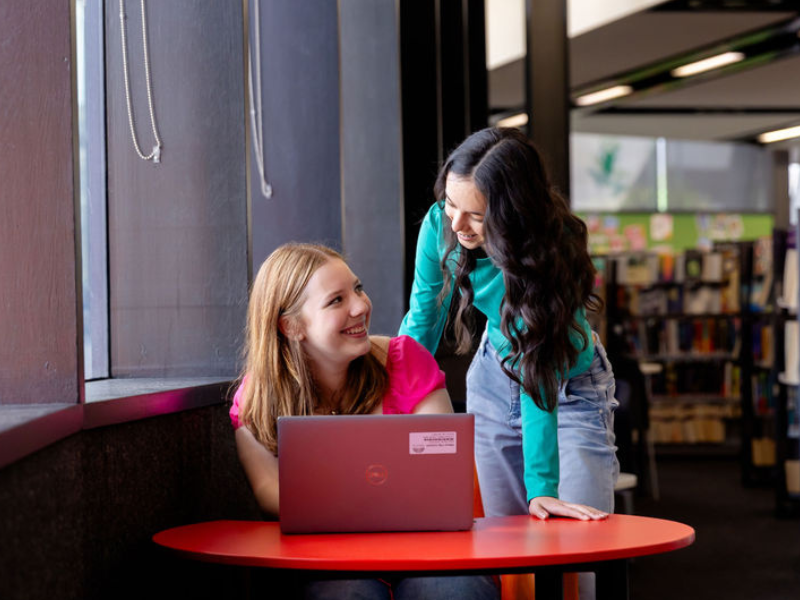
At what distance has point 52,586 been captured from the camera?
1.61 metres

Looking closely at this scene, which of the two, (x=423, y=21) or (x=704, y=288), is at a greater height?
(x=423, y=21)

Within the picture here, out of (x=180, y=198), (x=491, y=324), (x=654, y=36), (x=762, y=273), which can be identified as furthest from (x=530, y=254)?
(x=762, y=273)

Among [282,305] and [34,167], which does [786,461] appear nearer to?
[282,305]

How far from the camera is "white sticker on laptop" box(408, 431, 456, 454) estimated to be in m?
1.79

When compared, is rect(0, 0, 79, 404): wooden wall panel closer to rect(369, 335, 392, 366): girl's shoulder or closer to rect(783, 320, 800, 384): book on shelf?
rect(369, 335, 392, 366): girl's shoulder

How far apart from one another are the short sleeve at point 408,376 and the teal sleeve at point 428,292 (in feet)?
0.57

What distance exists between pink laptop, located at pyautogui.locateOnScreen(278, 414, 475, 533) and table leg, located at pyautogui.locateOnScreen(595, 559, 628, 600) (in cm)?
26

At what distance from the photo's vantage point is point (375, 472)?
1813mm

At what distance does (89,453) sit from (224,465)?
0.81 m

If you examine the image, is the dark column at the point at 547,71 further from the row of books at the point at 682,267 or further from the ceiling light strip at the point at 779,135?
the ceiling light strip at the point at 779,135

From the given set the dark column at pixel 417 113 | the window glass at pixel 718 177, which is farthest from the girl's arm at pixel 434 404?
the window glass at pixel 718 177

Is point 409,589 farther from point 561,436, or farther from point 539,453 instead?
point 561,436

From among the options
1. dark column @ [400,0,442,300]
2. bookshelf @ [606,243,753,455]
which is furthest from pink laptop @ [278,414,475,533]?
bookshelf @ [606,243,753,455]

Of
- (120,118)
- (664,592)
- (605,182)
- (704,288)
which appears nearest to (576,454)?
(120,118)
